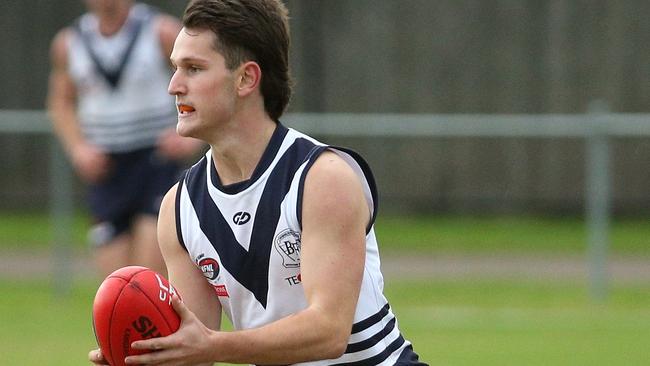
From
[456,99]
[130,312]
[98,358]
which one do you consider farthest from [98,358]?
[456,99]

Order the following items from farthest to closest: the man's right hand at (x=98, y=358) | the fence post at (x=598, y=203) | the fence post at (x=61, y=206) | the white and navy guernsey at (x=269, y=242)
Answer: the fence post at (x=61, y=206), the fence post at (x=598, y=203), the white and navy guernsey at (x=269, y=242), the man's right hand at (x=98, y=358)

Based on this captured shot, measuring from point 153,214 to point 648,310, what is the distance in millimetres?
4261

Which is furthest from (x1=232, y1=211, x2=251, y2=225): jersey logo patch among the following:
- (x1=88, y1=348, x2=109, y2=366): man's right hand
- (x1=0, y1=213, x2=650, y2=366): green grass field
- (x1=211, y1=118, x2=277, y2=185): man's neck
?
(x1=0, y1=213, x2=650, y2=366): green grass field

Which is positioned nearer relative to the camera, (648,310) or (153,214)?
(153,214)

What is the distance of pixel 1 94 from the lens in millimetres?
16859

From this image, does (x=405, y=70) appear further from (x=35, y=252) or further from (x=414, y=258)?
(x=35, y=252)

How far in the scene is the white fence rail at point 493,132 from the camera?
11.7 m

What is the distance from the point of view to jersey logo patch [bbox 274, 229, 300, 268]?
444 cm

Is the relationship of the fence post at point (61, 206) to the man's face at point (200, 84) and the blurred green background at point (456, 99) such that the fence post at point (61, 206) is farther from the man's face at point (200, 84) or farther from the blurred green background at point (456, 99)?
the man's face at point (200, 84)

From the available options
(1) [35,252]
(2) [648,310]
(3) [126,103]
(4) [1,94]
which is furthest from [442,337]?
(4) [1,94]

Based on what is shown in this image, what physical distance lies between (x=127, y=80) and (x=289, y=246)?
446 centimetres

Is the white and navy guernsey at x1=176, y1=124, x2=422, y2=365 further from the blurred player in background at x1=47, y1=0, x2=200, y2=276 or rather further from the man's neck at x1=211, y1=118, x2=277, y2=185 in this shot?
the blurred player in background at x1=47, y1=0, x2=200, y2=276

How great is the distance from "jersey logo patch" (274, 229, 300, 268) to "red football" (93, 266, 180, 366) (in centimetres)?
38

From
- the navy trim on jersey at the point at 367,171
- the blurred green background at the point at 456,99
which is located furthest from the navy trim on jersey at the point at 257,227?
the blurred green background at the point at 456,99
